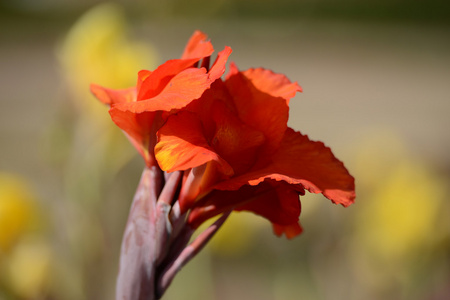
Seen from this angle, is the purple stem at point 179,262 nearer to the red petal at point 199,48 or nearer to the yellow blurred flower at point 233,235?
the red petal at point 199,48

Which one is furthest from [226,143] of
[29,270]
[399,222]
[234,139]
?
[399,222]

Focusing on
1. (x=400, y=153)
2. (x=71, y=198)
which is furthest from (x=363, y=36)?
(x=71, y=198)

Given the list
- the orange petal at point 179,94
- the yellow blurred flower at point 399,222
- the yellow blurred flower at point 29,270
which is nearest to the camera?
the orange petal at point 179,94

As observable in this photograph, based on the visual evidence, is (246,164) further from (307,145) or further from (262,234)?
(262,234)

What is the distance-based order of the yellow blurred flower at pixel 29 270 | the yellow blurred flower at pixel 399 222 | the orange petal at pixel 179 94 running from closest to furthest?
the orange petal at pixel 179 94, the yellow blurred flower at pixel 29 270, the yellow blurred flower at pixel 399 222

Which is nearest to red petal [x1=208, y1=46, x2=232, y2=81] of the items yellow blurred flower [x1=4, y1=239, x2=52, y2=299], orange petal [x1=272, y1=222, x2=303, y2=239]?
orange petal [x1=272, y1=222, x2=303, y2=239]

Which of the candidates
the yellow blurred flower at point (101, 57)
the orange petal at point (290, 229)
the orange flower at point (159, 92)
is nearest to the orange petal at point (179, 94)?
the orange flower at point (159, 92)

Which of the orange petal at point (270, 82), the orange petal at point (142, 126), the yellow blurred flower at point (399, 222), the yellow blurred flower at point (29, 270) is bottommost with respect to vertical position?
the yellow blurred flower at point (29, 270)
